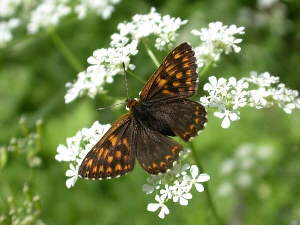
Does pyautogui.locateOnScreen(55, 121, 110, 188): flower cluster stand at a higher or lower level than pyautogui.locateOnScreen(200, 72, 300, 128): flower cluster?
higher

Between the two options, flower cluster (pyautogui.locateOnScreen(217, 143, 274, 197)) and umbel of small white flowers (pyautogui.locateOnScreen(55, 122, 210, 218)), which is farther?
flower cluster (pyautogui.locateOnScreen(217, 143, 274, 197))

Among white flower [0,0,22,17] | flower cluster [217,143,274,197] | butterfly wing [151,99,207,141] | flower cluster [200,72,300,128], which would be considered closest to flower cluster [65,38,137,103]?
butterfly wing [151,99,207,141]

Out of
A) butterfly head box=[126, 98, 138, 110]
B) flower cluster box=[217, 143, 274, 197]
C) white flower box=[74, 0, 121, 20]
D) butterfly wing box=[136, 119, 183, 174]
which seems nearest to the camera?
butterfly wing box=[136, 119, 183, 174]

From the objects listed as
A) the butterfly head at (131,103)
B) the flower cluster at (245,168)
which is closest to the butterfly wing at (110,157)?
the butterfly head at (131,103)

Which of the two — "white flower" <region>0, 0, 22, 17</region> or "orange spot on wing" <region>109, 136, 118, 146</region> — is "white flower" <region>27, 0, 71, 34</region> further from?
"orange spot on wing" <region>109, 136, 118, 146</region>

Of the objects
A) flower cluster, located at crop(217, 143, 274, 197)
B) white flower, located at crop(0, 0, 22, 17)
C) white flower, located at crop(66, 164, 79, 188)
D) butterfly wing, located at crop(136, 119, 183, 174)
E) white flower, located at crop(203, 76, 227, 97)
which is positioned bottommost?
flower cluster, located at crop(217, 143, 274, 197)

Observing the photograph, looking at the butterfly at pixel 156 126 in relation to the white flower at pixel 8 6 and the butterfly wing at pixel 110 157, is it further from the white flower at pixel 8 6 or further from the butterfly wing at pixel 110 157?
the white flower at pixel 8 6
